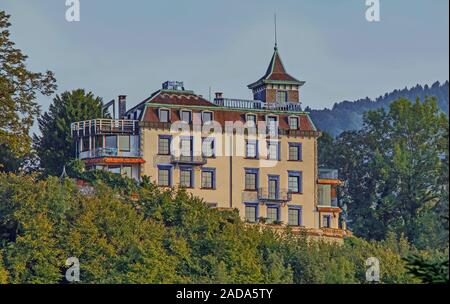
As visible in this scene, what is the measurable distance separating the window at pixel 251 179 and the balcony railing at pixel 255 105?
442cm

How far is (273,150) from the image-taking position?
84438 millimetres

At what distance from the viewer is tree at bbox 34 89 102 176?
80.4 metres

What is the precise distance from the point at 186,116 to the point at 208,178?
369 centimetres

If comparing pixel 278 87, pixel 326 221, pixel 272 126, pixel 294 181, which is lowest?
pixel 326 221

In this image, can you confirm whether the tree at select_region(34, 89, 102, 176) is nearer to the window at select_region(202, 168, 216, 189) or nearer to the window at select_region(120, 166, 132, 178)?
the window at select_region(120, 166, 132, 178)

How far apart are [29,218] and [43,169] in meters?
13.4

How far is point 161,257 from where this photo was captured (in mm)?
65688

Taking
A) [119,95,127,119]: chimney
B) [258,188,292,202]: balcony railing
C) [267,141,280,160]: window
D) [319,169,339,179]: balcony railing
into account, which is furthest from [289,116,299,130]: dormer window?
[119,95,127,119]: chimney

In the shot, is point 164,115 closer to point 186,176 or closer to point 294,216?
point 186,176

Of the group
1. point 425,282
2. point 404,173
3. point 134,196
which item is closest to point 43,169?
point 134,196

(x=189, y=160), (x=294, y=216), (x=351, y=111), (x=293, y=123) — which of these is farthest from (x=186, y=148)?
(x=351, y=111)

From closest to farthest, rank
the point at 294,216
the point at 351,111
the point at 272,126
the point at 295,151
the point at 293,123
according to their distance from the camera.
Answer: the point at 294,216, the point at 295,151, the point at 272,126, the point at 293,123, the point at 351,111

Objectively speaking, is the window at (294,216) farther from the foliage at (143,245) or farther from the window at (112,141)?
the window at (112,141)

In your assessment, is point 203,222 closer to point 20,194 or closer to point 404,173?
point 20,194
